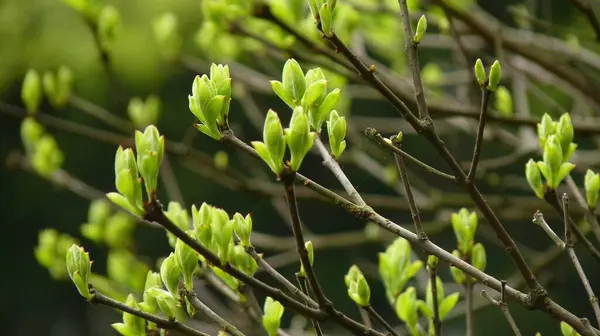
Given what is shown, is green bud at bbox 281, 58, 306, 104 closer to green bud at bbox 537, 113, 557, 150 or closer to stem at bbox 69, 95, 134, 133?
green bud at bbox 537, 113, 557, 150

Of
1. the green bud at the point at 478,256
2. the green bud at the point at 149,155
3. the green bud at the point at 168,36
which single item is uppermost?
the green bud at the point at 168,36

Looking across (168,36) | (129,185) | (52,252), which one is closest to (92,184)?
(168,36)

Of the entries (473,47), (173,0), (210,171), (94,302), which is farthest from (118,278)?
(173,0)

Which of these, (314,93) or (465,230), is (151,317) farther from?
(465,230)

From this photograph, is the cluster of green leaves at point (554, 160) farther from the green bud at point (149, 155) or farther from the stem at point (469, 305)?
the green bud at point (149, 155)

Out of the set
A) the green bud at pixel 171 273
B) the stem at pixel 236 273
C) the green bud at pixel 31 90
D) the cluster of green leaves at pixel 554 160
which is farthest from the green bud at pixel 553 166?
the green bud at pixel 31 90

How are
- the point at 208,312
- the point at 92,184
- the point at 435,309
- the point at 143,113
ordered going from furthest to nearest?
1. the point at 92,184
2. the point at 143,113
3. the point at 435,309
4. the point at 208,312

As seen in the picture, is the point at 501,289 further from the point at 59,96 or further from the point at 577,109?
the point at 577,109
